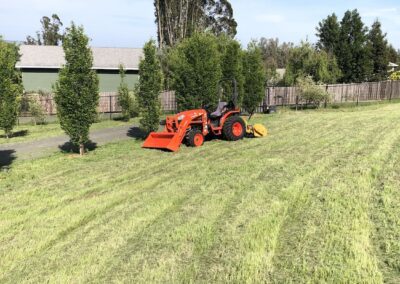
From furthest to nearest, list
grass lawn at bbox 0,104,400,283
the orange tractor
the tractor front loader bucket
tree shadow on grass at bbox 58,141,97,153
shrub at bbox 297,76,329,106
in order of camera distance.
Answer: shrub at bbox 297,76,329,106 → tree shadow on grass at bbox 58,141,97,153 → the orange tractor → the tractor front loader bucket → grass lawn at bbox 0,104,400,283

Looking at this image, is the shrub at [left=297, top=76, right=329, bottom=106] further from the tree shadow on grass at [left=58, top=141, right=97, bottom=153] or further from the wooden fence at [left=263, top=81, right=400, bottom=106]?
the tree shadow on grass at [left=58, top=141, right=97, bottom=153]

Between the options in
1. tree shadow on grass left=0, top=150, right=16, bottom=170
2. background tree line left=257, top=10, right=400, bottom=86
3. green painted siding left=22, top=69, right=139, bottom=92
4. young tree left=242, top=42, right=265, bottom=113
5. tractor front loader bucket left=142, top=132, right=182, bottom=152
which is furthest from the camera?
green painted siding left=22, top=69, right=139, bottom=92

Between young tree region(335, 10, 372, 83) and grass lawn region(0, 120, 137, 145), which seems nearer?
grass lawn region(0, 120, 137, 145)

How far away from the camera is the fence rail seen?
22.8 m

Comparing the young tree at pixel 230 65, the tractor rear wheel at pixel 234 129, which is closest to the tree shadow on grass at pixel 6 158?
the tractor rear wheel at pixel 234 129

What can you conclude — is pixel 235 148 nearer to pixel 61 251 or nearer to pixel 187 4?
pixel 61 251

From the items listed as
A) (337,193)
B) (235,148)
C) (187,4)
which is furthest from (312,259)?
(187,4)

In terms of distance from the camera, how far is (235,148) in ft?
34.8

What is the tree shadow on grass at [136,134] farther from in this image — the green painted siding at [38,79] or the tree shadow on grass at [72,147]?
the green painted siding at [38,79]

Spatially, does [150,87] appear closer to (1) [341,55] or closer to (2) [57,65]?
(2) [57,65]

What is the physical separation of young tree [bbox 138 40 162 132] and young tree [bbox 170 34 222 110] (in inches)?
49.8

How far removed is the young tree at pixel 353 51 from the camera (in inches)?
1416

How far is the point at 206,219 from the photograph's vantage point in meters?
5.16

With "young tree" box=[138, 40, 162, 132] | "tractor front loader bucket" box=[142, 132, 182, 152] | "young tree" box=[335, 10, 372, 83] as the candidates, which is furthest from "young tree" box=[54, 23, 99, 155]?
"young tree" box=[335, 10, 372, 83]
